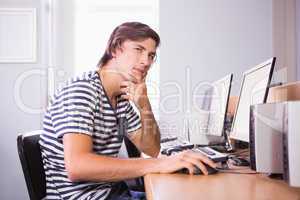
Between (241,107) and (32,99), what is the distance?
1.59 metres

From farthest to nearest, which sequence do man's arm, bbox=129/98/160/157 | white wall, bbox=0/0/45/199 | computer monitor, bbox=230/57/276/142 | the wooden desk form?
white wall, bbox=0/0/45/199, man's arm, bbox=129/98/160/157, computer monitor, bbox=230/57/276/142, the wooden desk

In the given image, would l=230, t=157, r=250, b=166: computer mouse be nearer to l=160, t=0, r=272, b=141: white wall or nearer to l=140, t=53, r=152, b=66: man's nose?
l=140, t=53, r=152, b=66: man's nose

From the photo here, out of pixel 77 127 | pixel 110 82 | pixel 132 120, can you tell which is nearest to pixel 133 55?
pixel 110 82

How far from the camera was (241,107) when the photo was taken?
155cm

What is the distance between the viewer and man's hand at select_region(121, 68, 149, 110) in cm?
148

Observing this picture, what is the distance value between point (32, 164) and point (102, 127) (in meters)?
0.27

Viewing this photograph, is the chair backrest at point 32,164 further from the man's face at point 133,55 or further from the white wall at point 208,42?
the white wall at point 208,42

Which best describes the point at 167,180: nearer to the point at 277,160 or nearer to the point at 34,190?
the point at 277,160

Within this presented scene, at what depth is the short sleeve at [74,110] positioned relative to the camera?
108 centimetres

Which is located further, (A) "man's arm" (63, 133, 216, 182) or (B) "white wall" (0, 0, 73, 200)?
(B) "white wall" (0, 0, 73, 200)

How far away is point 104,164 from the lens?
1027 millimetres

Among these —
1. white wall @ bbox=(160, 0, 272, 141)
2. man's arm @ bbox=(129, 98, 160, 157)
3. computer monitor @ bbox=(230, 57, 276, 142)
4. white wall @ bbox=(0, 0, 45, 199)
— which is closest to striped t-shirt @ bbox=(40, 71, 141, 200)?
man's arm @ bbox=(129, 98, 160, 157)

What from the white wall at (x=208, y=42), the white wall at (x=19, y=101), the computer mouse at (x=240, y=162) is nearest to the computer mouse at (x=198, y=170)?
the computer mouse at (x=240, y=162)

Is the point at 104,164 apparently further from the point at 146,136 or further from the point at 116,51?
the point at 146,136
